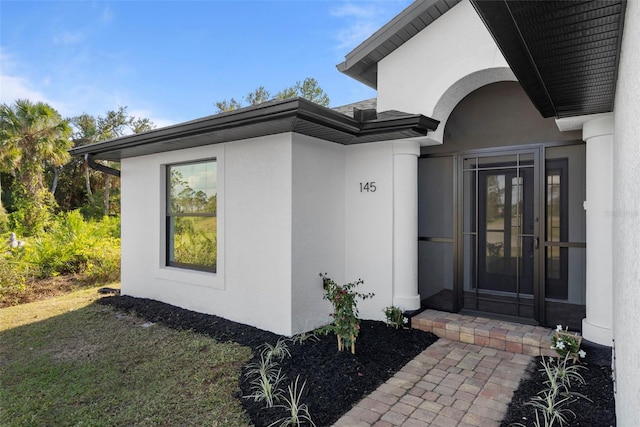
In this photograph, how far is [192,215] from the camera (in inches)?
303

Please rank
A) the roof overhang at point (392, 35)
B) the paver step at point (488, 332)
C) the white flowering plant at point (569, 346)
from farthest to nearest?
the roof overhang at point (392, 35)
the paver step at point (488, 332)
the white flowering plant at point (569, 346)

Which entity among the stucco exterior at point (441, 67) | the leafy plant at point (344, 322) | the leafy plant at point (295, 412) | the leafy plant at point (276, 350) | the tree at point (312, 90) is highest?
the tree at point (312, 90)

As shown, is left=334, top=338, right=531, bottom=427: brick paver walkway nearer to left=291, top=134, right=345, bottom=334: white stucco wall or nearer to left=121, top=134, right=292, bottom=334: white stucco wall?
left=291, top=134, right=345, bottom=334: white stucco wall

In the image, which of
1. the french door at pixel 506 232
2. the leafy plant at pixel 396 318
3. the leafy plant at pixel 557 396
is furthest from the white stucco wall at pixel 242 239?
the leafy plant at pixel 557 396

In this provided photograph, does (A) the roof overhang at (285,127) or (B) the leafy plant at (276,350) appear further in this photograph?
(B) the leafy plant at (276,350)

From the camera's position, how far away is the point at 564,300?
19.2ft

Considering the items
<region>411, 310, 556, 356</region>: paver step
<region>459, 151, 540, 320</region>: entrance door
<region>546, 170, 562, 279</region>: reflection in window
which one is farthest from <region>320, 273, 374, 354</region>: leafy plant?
<region>546, 170, 562, 279</region>: reflection in window

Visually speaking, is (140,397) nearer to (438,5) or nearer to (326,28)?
(438,5)

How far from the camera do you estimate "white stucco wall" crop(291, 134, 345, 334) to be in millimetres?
5957

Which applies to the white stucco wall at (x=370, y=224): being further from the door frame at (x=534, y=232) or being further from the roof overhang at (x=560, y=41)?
the roof overhang at (x=560, y=41)

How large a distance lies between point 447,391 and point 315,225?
3140mm

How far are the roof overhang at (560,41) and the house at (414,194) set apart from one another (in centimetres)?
146

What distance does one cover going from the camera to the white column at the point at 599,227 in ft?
15.7

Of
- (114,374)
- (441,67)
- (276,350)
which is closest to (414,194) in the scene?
(441,67)
